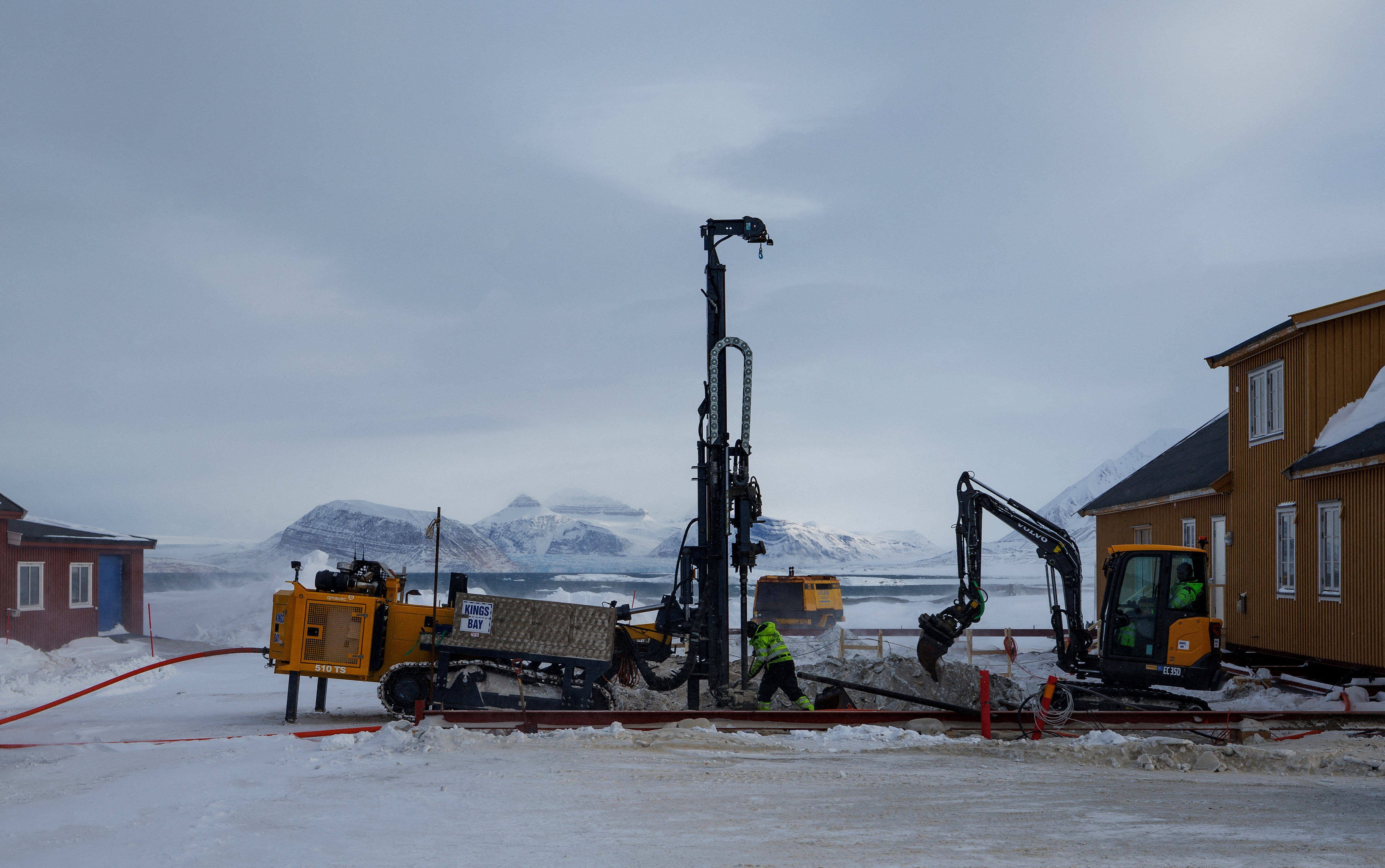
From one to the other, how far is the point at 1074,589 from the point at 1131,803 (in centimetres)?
846

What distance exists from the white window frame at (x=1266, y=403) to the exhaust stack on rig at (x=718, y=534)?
34.3 feet

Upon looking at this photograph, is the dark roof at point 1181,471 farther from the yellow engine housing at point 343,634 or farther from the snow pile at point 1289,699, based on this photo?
the yellow engine housing at point 343,634

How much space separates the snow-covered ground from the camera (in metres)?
6.75

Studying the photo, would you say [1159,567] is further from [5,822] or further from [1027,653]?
[5,822]

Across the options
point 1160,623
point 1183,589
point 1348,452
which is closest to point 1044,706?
point 1160,623

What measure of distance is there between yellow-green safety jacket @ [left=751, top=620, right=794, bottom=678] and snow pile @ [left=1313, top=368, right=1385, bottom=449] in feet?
32.6

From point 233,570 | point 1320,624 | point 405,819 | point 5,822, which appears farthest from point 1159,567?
point 233,570

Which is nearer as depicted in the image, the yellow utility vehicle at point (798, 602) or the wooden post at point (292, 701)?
the wooden post at point (292, 701)

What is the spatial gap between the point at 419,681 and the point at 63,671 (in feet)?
37.1

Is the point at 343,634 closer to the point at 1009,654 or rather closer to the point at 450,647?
the point at 450,647

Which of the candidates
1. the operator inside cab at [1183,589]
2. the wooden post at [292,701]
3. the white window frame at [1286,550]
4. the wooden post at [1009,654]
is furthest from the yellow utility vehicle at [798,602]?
the wooden post at [292,701]

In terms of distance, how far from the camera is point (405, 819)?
7598 millimetres

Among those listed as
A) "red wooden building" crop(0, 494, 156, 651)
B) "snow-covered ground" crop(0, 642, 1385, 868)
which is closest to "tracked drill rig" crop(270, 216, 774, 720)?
"snow-covered ground" crop(0, 642, 1385, 868)

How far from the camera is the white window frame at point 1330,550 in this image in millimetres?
15758
